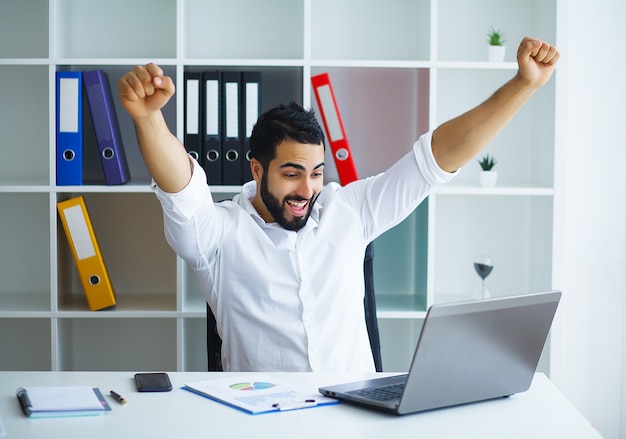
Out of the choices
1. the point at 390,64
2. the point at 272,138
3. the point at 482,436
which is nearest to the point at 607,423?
the point at 390,64

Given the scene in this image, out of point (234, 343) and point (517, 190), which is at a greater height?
point (517, 190)

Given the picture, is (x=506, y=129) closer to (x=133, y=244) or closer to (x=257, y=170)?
(x=257, y=170)

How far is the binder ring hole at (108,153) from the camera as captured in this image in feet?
9.22

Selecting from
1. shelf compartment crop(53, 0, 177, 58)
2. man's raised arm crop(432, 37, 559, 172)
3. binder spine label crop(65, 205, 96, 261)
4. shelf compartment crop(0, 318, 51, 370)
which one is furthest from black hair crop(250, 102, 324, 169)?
shelf compartment crop(0, 318, 51, 370)

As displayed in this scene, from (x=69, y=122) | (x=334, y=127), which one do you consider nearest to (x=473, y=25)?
(x=334, y=127)

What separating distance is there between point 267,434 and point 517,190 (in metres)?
1.76

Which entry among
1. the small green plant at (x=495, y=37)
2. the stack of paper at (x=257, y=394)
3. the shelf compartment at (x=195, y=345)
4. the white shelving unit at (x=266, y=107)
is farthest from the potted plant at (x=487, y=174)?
the stack of paper at (x=257, y=394)

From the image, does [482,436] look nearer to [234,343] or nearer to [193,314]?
[234,343]

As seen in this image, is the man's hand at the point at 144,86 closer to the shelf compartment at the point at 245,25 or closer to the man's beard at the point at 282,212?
the man's beard at the point at 282,212

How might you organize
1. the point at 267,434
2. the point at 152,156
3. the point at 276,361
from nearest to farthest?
the point at 267,434 < the point at 152,156 < the point at 276,361

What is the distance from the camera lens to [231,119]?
2.79 metres

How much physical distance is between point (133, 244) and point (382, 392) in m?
1.85

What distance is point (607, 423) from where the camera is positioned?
3.12m

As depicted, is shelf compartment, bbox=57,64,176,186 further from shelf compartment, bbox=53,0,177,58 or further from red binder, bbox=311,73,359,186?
red binder, bbox=311,73,359,186
